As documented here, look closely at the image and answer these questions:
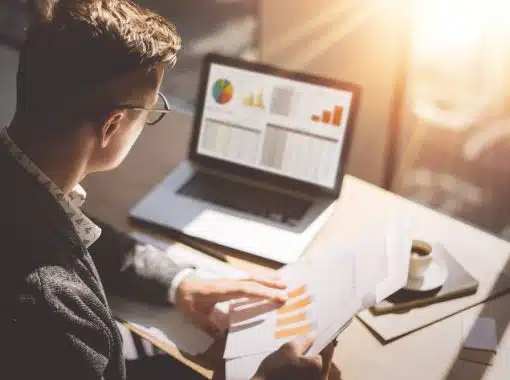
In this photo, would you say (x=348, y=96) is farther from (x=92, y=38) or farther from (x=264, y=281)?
(x=92, y=38)

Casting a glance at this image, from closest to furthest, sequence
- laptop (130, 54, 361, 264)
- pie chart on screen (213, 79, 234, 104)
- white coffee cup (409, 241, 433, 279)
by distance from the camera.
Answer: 1. white coffee cup (409, 241, 433, 279)
2. laptop (130, 54, 361, 264)
3. pie chart on screen (213, 79, 234, 104)

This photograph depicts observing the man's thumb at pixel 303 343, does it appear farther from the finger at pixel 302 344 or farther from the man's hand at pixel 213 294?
the man's hand at pixel 213 294

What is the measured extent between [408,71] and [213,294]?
1191 millimetres

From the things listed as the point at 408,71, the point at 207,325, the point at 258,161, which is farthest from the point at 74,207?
the point at 408,71

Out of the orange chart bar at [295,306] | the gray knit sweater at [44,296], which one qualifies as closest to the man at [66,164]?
the gray knit sweater at [44,296]

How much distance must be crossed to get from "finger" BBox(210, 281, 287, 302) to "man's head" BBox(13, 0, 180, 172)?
1.19 ft

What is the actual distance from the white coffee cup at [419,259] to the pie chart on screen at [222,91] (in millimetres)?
577

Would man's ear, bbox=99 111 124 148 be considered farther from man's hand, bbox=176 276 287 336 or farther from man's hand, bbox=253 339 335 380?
man's hand, bbox=253 339 335 380

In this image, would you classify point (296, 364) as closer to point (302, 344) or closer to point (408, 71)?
point (302, 344)

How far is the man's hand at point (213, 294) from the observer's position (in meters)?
1.15

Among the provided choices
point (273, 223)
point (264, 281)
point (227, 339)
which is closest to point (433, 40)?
point (273, 223)

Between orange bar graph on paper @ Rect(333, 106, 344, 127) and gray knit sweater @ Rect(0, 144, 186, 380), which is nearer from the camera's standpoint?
gray knit sweater @ Rect(0, 144, 186, 380)

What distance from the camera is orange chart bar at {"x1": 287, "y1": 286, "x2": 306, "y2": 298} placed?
1165 mm

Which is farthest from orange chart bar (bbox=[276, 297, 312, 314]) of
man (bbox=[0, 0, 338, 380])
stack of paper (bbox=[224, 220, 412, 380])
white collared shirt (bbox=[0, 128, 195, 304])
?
white collared shirt (bbox=[0, 128, 195, 304])
